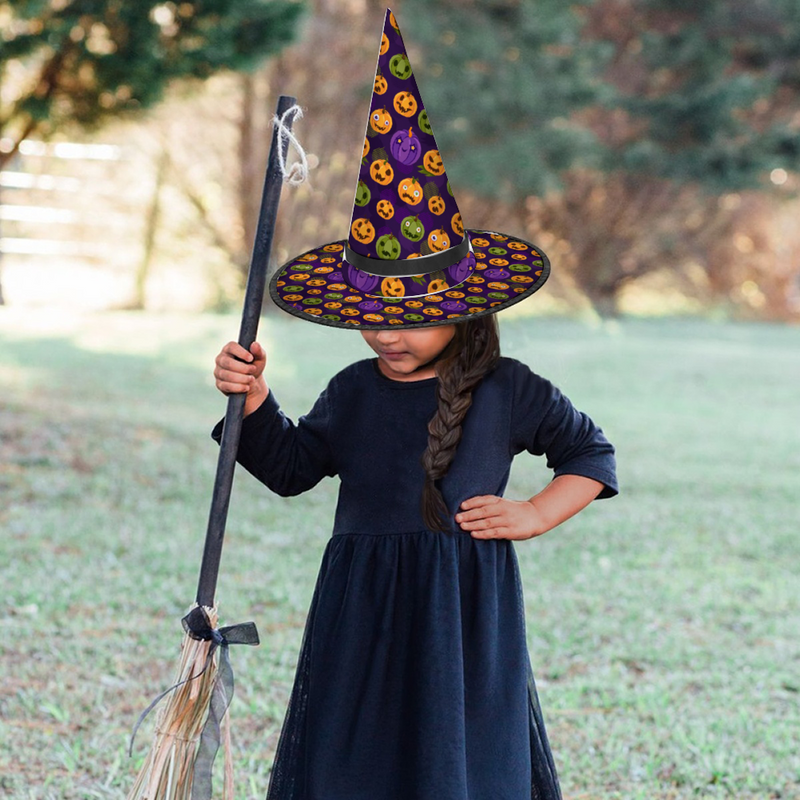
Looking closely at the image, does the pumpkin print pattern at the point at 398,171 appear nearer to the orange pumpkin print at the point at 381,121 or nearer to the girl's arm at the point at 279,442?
the orange pumpkin print at the point at 381,121

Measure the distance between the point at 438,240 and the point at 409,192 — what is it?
0.08 meters

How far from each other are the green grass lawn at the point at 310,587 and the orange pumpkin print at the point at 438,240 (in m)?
0.31

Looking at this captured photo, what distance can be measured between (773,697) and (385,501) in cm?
188

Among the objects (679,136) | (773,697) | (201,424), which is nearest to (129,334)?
(201,424)

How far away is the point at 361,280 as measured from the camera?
1.86 m

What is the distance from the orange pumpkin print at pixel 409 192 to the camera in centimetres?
181

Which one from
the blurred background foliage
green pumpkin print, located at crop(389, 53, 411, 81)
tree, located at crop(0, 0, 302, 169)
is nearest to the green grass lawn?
green pumpkin print, located at crop(389, 53, 411, 81)

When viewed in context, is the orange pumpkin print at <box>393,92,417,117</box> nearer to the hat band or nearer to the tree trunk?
the hat band

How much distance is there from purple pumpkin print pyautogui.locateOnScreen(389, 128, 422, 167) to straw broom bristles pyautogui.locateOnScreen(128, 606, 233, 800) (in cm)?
75

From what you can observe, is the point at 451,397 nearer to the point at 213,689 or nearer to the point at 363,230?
the point at 363,230

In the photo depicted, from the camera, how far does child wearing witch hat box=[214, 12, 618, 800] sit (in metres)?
1.83

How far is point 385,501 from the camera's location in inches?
76.9

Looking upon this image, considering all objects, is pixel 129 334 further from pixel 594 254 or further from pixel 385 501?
pixel 385 501

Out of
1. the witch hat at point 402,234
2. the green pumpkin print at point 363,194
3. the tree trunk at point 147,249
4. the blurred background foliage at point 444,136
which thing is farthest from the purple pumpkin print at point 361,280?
the tree trunk at point 147,249
